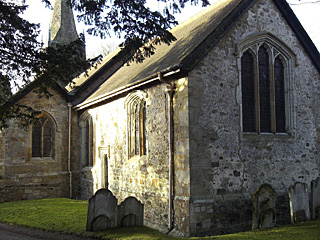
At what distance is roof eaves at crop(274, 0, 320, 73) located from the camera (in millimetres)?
11841

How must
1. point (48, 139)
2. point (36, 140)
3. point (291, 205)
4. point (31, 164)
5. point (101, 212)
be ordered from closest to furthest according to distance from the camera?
point (101, 212), point (291, 205), point (31, 164), point (36, 140), point (48, 139)

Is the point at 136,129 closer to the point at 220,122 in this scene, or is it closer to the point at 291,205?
the point at 220,122

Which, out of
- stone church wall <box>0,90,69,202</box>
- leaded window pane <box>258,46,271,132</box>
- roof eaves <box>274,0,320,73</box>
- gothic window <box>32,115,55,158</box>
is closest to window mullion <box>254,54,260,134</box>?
leaded window pane <box>258,46,271,132</box>

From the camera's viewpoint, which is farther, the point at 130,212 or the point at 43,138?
the point at 43,138

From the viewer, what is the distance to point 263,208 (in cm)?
916

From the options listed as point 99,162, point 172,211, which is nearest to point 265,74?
point 172,211

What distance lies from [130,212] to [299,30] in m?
8.47

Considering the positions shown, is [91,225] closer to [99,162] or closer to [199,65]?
[199,65]

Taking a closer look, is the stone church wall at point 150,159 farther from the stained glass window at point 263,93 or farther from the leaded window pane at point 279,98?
the leaded window pane at point 279,98

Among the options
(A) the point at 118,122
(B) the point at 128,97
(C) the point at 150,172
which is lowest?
(C) the point at 150,172

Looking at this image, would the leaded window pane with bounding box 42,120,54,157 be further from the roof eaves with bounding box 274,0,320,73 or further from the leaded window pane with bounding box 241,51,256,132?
the roof eaves with bounding box 274,0,320,73

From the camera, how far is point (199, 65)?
32.4 ft

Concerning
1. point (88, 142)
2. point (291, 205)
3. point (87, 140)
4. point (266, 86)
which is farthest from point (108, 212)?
point (87, 140)

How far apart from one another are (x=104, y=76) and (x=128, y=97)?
6781 mm
